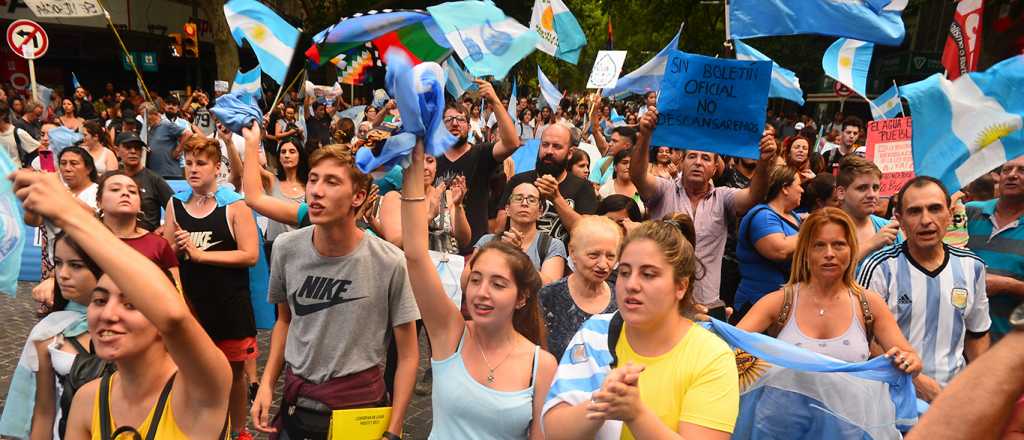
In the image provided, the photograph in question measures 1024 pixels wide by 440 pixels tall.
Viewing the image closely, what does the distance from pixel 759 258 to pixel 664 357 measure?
2.61 meters

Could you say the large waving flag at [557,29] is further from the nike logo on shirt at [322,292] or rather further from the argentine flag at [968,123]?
the nike logo on shirt at [322,292]

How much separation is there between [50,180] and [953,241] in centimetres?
488

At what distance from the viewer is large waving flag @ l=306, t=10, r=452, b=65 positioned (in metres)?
5.23

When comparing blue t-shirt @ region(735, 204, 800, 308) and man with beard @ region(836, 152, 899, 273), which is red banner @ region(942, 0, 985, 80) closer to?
man with beard @ region(836, 152, 899, 273)

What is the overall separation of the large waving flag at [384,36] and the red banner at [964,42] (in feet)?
16.0

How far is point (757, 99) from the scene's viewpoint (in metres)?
4.74

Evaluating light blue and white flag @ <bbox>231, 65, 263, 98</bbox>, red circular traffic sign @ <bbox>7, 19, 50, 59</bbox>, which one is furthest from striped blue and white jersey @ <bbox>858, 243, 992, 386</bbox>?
red circular traffic sign @ <bbox>7, 19, 50, 59</bbox>

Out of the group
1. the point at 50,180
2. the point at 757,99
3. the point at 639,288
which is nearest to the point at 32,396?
the point at 50,180

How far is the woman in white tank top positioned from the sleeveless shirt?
3.18 metres

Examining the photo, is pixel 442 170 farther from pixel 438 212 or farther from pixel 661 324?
pixel 661 324

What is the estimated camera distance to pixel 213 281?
4.43 meters

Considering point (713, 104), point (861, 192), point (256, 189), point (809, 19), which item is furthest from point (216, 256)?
point (809, 19)

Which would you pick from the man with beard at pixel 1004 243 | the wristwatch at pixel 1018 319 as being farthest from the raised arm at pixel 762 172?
the wristwatch at pixel 1018 319

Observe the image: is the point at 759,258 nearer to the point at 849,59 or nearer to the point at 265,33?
the point at 849,59
